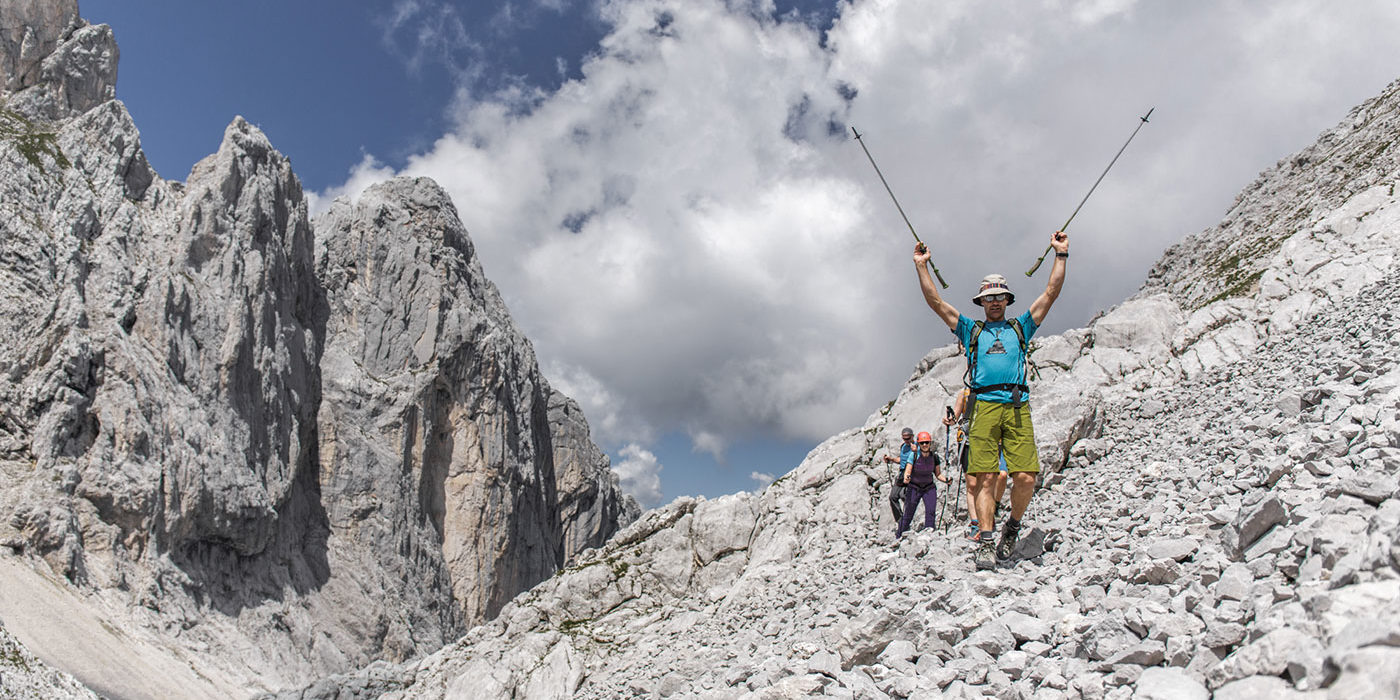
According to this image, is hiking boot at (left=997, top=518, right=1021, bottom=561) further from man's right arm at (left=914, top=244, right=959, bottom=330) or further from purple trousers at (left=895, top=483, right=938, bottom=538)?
purple trousers at (left=895, top=483, right=938, bottom=538)

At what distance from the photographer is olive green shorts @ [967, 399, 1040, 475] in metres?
9.52

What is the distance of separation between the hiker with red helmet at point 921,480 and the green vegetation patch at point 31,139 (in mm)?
58126

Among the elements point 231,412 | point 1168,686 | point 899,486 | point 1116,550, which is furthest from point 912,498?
point 231,412

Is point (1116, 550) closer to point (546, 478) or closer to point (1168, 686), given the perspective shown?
point (1168, 686)

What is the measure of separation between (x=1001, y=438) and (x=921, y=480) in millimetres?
5863

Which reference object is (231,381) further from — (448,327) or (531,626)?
(531,626)

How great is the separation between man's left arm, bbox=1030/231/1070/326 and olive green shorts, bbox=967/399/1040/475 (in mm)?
1111

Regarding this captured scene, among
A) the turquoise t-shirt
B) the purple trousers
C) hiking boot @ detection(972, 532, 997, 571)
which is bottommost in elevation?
hiking boot @ detection(972, 532, 997, 571)

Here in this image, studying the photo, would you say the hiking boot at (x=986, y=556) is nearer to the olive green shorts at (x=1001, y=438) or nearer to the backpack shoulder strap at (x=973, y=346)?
the olive green shorts at (x=1001, y=438)

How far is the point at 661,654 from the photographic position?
15.7m

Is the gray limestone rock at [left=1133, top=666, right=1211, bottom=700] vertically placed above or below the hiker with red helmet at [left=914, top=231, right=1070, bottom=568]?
below

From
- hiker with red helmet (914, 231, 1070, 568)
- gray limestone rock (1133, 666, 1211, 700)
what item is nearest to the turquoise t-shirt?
hiker with red helmet (914, 231, 1070, 568)

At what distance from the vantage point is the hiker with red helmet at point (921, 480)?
15.2 meters

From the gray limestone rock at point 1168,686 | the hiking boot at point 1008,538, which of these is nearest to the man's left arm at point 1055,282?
the hiking boot at point 1008,538
